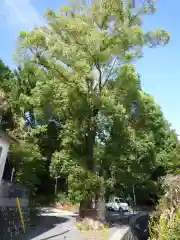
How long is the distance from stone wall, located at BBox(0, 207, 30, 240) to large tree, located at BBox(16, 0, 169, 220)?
3355 mm

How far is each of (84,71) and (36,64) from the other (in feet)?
10.8

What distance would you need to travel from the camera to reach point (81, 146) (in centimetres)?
1805

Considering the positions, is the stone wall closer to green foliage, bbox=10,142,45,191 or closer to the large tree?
the large tree

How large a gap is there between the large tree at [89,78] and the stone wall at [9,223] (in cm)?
336

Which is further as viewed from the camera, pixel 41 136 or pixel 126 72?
pixel 41 136

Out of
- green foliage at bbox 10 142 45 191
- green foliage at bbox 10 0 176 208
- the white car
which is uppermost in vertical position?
green foliage at bbox 10 0 176 208

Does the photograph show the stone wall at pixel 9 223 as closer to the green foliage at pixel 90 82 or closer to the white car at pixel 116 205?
the green foliage at pixel 90 82

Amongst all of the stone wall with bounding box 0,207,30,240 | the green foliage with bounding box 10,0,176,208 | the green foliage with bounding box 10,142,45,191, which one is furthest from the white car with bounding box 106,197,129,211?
the stone wall with bounding box 0,207,30,240

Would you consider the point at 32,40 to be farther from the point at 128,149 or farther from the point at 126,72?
the point at 128,149

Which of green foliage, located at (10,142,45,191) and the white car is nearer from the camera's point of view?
green foliage, located at (10,142,45,191)

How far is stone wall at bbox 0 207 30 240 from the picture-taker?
12078mm

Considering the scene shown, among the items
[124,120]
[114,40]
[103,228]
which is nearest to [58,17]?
[114,40]

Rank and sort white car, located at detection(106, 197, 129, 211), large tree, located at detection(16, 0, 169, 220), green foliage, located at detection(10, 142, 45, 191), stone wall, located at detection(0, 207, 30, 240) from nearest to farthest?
stone wall, located at detection(0, 207, 30, 240) < large tree, located at detection(16, 0, 169, 220) < green foliage, located at detection(10, 142, 45, 191) < white car, located at detection(106, 197, 129, 211)

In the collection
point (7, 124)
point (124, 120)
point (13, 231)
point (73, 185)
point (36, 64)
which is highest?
point (36, 64)
